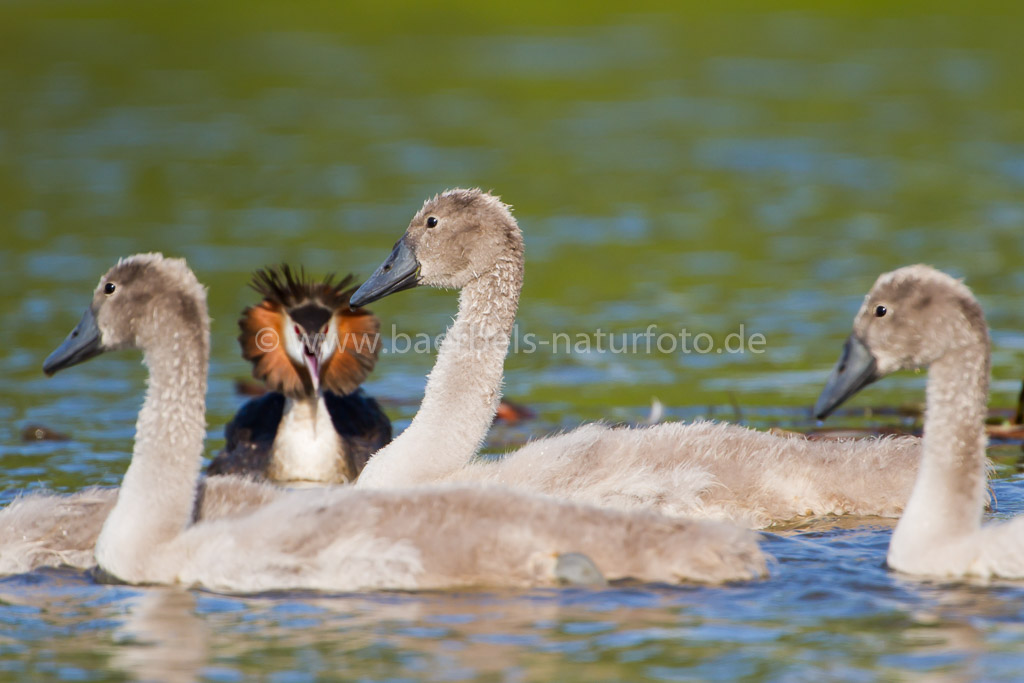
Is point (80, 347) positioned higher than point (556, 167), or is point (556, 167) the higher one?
point (556, 167)

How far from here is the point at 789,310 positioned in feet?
47.3

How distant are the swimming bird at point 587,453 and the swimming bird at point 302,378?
5.55 feet

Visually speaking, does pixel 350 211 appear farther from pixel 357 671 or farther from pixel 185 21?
pixel 185 21

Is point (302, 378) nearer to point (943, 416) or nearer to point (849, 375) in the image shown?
point (849, 375)

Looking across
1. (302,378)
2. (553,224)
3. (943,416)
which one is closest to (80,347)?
(302,378)

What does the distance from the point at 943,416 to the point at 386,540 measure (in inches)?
103

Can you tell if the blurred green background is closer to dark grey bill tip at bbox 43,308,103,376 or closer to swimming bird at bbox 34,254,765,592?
dark grey bill tip at bbox 43,308,103,376

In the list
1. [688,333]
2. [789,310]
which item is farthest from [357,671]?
[789,310]

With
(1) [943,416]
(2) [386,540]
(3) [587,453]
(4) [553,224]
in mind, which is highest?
(4) [553,224]

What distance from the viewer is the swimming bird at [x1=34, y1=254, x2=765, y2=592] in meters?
6.84

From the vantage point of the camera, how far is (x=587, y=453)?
8.22m

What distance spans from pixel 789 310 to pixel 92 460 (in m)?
6.78

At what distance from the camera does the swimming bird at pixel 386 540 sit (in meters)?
6.84

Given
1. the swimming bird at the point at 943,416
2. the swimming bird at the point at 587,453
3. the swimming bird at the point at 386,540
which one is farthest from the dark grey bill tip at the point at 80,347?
the swimming bird at the point at 943,416
